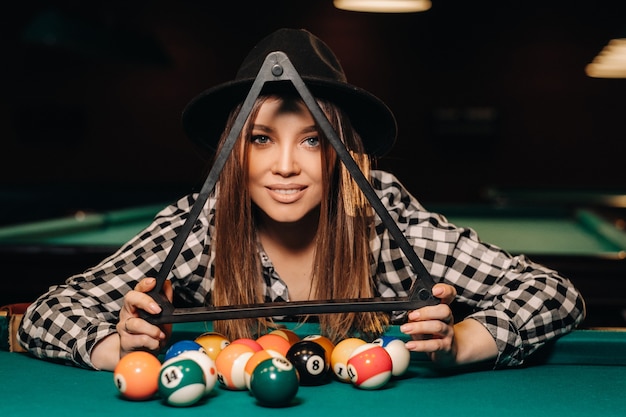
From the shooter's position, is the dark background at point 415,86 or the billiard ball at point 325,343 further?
the dark background at point 415,86

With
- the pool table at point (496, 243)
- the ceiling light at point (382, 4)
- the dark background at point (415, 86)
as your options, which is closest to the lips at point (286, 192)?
the pool table at point (496, 243)

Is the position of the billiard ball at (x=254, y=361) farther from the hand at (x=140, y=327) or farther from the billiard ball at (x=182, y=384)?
the hand at (x=140, y=327)

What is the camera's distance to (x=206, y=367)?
147cm

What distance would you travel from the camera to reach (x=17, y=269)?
3463mm

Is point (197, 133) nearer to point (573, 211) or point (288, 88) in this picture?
point (288, 88)

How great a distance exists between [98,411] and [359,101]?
1132 mm

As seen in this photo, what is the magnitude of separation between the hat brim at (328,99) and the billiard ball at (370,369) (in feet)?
2.25

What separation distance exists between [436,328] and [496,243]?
2.29m

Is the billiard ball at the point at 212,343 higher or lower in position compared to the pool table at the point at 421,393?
higher

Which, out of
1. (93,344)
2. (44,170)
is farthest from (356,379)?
(44,170)

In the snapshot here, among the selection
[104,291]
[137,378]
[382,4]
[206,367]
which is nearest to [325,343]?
[206,367]

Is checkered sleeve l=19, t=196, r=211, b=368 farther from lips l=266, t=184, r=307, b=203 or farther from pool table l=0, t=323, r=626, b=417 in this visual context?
lips l=266, t=184, r=307, b=203

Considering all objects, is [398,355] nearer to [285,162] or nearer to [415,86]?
[285,162]

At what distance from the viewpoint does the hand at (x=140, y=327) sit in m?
1.63
